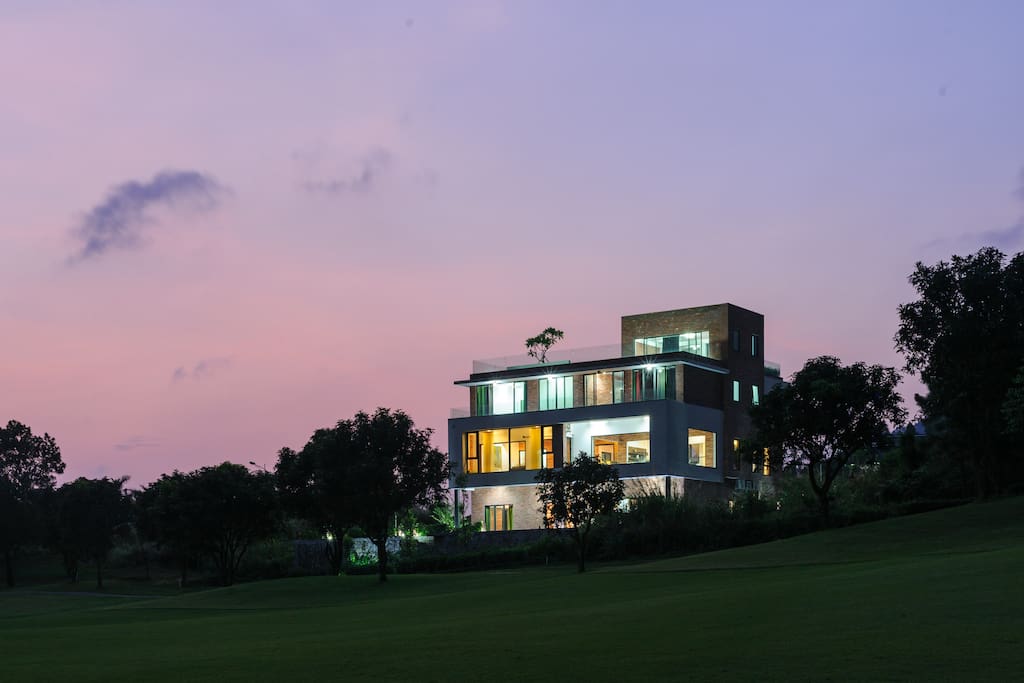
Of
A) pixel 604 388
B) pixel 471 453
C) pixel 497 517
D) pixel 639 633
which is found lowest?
pixel 497 517

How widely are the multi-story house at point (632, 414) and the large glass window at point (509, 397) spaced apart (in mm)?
71

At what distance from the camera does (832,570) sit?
114ft

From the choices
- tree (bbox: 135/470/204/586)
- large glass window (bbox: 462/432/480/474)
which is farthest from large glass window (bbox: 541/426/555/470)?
tree (bbox: 135/470/204/586)

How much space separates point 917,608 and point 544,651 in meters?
6.70

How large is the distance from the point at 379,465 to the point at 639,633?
35507mm

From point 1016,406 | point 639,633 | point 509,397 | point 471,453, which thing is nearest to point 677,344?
point 509,397

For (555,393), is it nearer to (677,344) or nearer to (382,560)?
(677,344)

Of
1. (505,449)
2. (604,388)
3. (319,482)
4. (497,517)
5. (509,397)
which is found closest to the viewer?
(319,482)

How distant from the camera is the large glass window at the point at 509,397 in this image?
82938 mm

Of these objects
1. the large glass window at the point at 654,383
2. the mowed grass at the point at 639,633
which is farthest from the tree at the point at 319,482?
the large glass window at the point at 654,383

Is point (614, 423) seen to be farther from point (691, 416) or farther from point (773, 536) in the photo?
point (773, 536)

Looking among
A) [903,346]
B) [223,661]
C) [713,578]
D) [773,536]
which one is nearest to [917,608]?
[223,661]

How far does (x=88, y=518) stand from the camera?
82.0 meters

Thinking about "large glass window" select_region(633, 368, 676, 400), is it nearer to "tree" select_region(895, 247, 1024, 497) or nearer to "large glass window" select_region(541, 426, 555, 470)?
"large glass window" select_region(541, 426, 555, 470)
